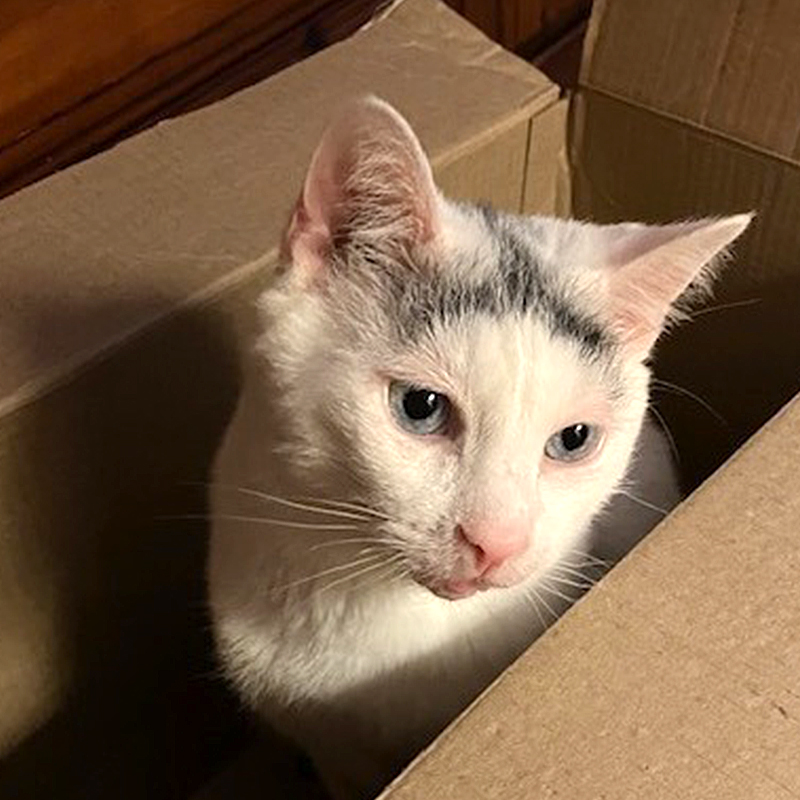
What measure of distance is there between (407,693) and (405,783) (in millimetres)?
240

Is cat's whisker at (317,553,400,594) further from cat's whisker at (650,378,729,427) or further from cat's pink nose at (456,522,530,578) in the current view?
cat's whisker at (650,378,729,427)

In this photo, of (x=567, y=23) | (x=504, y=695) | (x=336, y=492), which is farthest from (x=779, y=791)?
(x=567, y=23)

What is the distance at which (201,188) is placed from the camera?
936mm

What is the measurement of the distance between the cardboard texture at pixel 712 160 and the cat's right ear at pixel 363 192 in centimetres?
33

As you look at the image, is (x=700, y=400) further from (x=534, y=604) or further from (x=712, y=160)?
(x=534, y=604)

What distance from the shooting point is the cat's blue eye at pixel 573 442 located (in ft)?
2.33

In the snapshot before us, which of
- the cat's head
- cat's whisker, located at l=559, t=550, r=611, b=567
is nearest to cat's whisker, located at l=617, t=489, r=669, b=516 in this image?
cat's whisker, located at l=559, t=550, r=611, b=567

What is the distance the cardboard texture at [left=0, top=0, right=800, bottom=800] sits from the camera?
678 mm

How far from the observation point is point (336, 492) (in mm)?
718

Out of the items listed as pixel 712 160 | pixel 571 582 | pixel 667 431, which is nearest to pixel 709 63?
pixel 712 160

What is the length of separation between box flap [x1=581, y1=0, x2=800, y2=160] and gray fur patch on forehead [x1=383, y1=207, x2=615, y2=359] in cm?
28

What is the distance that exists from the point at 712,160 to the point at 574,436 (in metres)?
0.34

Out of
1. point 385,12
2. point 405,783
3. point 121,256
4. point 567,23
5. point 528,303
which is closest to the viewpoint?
point 405,783

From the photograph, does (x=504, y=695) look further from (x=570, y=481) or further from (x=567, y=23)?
(x=567, y=23)
